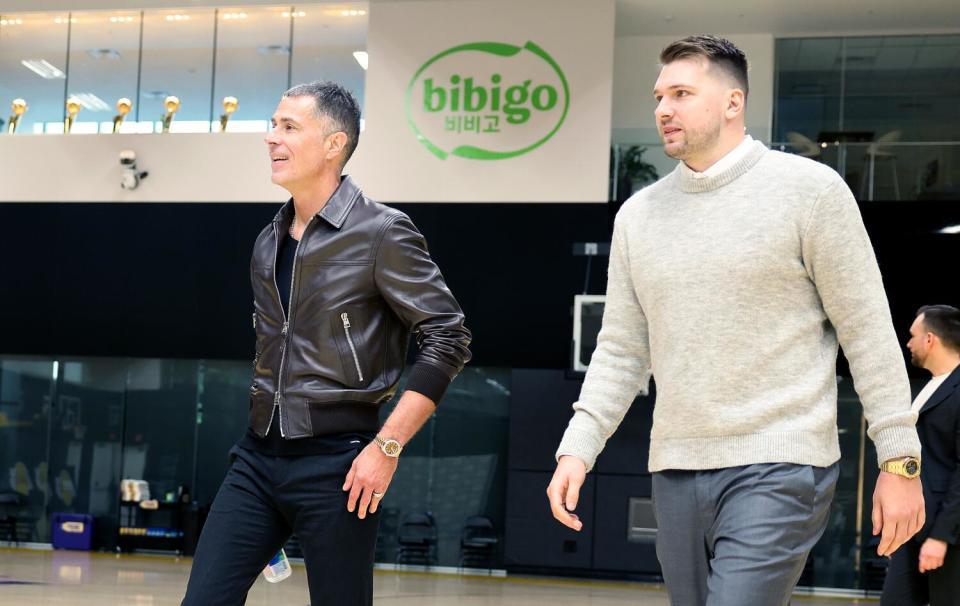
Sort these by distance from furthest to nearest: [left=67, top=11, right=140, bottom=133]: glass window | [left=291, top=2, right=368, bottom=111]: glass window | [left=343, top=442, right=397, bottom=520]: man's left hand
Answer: [left=67, top=11, right=140, bottom=133]: glass window, [left=291, top=2, right=368, bottom=111]: glass window, [left=343, top=442, right=397, bottom=520]: man's left hand

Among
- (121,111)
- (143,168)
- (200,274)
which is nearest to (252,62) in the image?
(121,111)

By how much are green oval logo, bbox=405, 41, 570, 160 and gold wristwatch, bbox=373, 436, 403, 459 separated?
35.3 ft

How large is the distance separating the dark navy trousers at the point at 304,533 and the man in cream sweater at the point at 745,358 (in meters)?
0.56

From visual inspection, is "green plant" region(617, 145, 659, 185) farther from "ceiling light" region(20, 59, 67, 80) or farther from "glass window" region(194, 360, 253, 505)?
"ceiling light" region(20, 59, 67, 80)

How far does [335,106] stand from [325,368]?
2.32 ft

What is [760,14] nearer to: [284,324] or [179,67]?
[179,67]

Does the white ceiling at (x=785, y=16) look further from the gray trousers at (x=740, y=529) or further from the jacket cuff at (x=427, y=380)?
the gray trousers at (x=740, y=529)

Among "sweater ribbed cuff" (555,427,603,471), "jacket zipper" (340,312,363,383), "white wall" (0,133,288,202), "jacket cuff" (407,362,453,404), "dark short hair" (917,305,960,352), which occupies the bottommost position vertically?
"sweater ribbed cuff" (555,427,603,471)

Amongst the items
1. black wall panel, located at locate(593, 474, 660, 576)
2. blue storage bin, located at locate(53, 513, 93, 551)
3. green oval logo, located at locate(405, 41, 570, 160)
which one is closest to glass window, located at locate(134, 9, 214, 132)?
green oval logo, located at locate(405, 41, 570, 160)

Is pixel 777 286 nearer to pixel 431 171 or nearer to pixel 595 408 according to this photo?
pixel 595 408

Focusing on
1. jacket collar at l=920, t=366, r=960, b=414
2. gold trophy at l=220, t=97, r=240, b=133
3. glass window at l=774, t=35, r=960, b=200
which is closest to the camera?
jacket collar at l=920, t=366, r=960, b=414

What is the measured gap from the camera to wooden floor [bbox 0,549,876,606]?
8.94m

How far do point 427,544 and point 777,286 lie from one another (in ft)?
35.9

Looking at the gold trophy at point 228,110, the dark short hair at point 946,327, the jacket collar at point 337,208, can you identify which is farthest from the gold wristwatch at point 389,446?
the gold trophy at point 228,110
